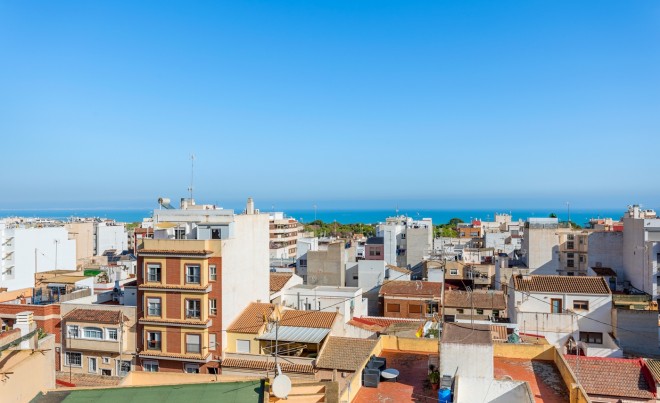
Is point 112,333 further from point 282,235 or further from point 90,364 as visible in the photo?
point 282,235

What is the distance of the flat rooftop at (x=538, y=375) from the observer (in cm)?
1526

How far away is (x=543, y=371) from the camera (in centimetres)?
1734

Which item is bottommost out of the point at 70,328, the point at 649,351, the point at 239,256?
the point at 649,351

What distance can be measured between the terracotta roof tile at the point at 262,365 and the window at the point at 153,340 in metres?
4.23

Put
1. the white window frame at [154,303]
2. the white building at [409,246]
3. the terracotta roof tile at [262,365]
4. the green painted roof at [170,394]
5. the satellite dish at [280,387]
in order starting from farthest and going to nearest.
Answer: the white building at [409,246] → the white window frame at [154,303] → the terracotta roof tile at [262,365] → the green painted roof at [170,394] → the satellite dish at [280,387]

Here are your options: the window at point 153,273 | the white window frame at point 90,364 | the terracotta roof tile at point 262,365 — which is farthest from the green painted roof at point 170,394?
the white window frame at point 90,364

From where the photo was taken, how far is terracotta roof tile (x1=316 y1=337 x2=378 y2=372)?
2464cm

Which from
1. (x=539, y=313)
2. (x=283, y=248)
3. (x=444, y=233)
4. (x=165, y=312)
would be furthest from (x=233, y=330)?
(x=444, y=233)

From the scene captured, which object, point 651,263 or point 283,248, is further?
point 283,248

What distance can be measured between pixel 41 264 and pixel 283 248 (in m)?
39.7

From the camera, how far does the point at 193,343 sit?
2886cm

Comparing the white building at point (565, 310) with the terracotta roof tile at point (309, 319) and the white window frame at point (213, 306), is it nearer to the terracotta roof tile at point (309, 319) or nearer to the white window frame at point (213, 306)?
the terracotta roof tile at point (309, 319)

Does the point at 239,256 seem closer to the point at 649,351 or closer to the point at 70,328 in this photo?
the point at 70,328

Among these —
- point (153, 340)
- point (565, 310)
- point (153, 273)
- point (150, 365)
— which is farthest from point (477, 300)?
point (153, 273)
